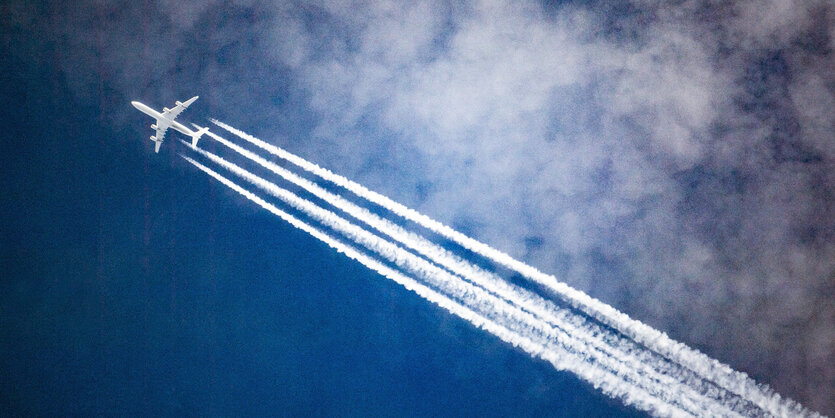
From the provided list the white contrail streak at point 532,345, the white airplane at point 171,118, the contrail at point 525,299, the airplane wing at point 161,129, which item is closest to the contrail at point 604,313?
the contrail at point 525,299

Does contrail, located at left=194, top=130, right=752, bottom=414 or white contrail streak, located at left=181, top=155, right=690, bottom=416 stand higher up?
contrail, located at left=194, top=130, right=752, bottom=414

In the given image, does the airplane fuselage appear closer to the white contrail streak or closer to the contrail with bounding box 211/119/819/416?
the contrail with bounding box 211/119/819/416

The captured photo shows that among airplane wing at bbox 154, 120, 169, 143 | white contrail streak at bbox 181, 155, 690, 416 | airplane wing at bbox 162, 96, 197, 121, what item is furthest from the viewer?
airplane wing at bbox 154, 120, 169, 143

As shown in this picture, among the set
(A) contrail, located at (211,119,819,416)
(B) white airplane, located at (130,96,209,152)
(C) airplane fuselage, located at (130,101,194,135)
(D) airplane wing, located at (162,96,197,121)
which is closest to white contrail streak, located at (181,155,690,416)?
(A) contrail, located at (211,119,819,416)

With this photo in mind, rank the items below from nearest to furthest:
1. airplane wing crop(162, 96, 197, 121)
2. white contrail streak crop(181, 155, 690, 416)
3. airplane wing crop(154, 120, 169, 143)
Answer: white contrail streak crop(181, 155, 690, 416), airplane wing crop(162, 96, 197, 121), airplane wing crop(154, 120, 169, 143)

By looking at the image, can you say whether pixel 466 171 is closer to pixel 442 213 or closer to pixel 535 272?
pixel 442 213

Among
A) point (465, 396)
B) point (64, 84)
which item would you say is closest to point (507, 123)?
point (465, 396)

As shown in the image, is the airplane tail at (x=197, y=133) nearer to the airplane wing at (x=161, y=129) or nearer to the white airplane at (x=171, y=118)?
the white airplane at (x=171, y=118)

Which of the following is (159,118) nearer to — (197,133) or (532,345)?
(197,133)
